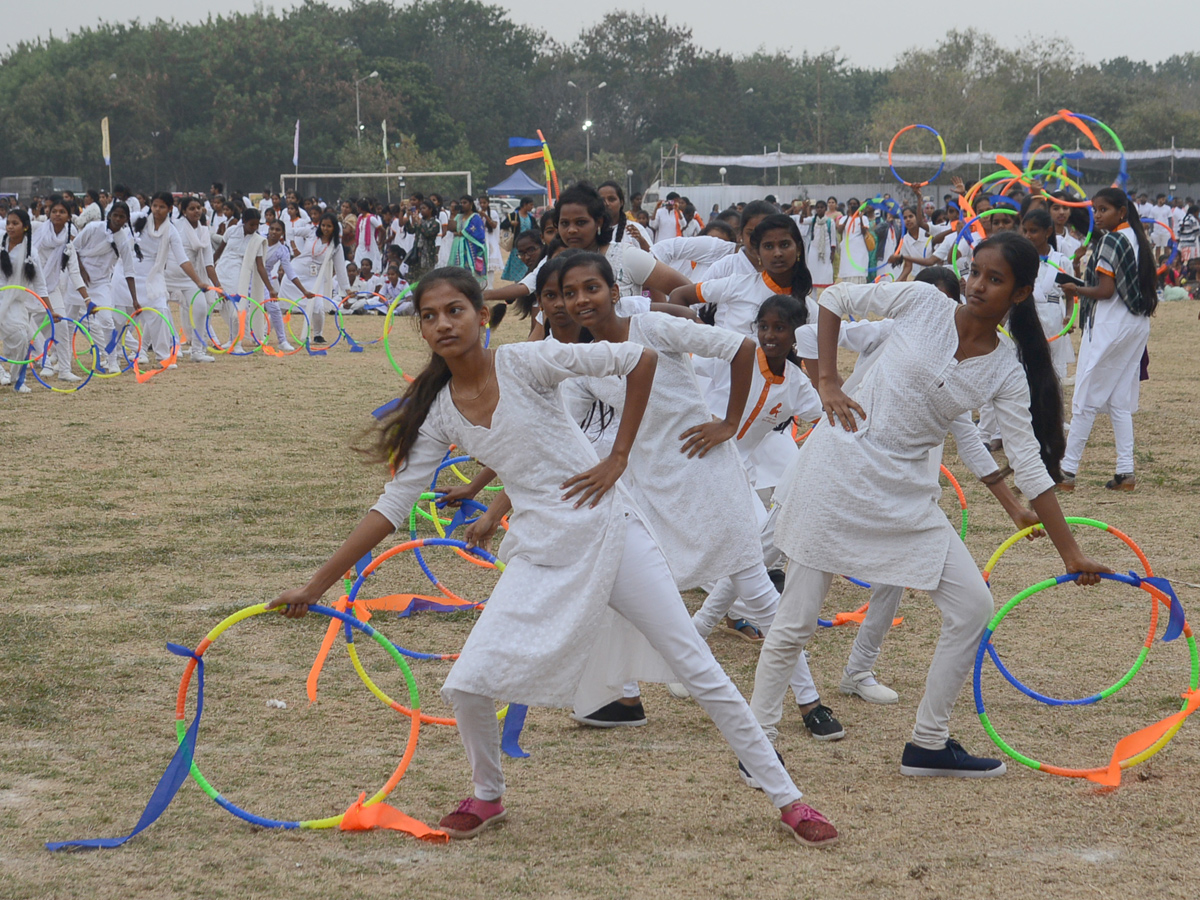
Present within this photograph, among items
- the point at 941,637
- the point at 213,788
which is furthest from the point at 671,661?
the point at 213,788

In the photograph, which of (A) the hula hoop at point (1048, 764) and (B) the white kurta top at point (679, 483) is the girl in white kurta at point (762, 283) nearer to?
(B) the white kurta top at point (679, 483)

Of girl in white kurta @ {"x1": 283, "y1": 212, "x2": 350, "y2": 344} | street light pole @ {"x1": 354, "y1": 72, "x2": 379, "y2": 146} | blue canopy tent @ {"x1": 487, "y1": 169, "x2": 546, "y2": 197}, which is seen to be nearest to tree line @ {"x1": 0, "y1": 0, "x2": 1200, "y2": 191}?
street light pole @ {"x1": 354, "y1": 72, "x2": 379, "y2": 146}

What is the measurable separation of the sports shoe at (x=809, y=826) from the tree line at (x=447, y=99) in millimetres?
51161

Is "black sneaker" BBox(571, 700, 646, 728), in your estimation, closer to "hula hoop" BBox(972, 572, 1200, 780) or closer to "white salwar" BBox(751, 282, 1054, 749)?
"white salwar" BBox(751, 282, 1054, 749)

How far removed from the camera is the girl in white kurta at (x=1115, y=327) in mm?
8438

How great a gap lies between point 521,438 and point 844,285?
133 centimetres

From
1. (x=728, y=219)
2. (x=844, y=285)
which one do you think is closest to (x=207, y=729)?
(x=844, y=285)

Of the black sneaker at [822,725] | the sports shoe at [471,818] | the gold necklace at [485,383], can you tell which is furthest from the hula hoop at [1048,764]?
the gold necklace at [485,383]

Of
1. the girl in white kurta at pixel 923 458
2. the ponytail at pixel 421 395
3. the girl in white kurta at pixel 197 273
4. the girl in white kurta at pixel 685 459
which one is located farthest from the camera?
the girl in white kurta at pixel 197 273

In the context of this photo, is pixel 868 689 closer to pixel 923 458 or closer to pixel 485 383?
pixel 923 458

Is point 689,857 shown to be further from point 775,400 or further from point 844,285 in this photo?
point 775,400

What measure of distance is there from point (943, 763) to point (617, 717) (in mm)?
1212

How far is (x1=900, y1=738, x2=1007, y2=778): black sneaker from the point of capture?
4121 millimetres

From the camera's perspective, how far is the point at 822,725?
4.47 m
